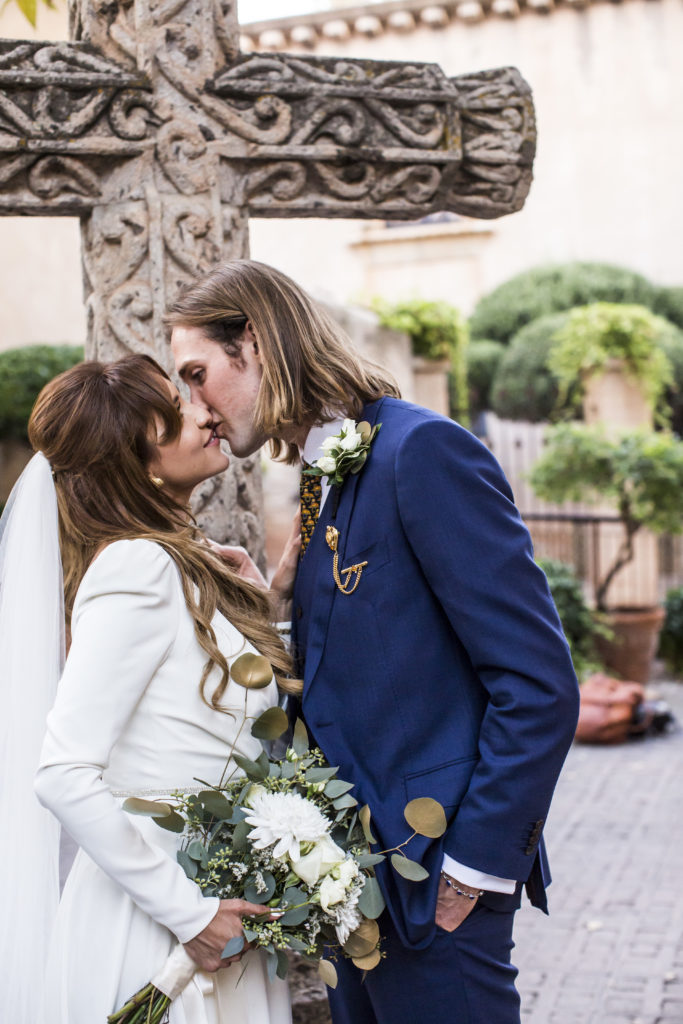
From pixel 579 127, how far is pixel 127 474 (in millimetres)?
19653

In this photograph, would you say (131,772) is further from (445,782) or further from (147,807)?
(445,782)

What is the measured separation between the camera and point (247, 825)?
215 cm

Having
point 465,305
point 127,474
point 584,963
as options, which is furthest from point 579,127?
point 127,474

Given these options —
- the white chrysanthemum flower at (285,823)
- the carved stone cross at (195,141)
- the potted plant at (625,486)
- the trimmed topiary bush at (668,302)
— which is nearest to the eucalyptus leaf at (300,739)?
the white chrysanthemum flower at (285,823)

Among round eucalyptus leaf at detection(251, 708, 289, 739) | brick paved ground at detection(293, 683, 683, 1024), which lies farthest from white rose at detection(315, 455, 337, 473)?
brick paved ground at detection(293, 683, 683, 1024)

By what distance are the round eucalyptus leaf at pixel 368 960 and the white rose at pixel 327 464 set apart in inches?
39.7

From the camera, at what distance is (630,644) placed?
33.1 ft

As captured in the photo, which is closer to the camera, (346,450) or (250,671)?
(250,671)

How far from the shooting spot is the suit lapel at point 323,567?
233 centimetres

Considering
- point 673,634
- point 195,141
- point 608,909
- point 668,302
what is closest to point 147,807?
point 195,141

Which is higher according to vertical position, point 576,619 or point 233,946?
point 233,946

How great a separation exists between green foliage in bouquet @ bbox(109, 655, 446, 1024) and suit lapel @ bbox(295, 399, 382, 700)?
18 centimetres

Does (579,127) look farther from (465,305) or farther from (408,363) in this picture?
(408,363)

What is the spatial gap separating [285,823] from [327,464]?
29.9 inches
